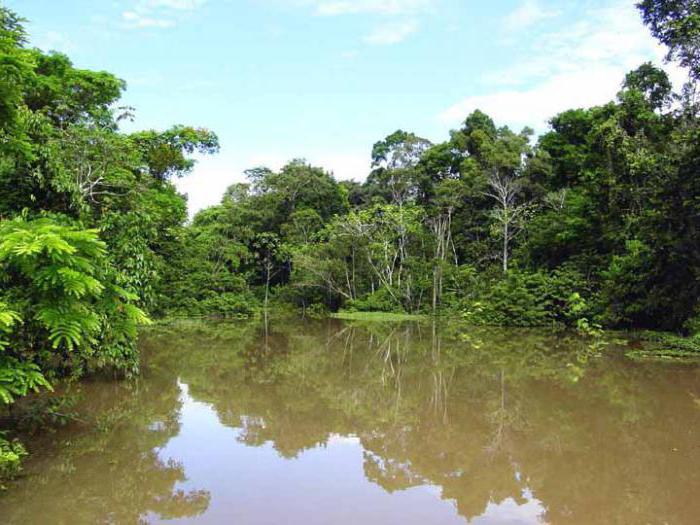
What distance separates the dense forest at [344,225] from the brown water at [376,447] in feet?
2.61

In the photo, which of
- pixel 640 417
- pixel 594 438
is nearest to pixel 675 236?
pixel 640 417

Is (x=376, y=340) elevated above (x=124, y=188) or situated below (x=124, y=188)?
below

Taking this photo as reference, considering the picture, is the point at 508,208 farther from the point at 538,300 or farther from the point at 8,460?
the point at 8,460

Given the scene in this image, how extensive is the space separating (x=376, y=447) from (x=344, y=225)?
66.4ft

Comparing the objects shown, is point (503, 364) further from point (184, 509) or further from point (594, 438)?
point (184, 509)

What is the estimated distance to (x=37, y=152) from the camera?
5.75m

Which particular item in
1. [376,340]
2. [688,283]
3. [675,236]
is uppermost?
[675,236]

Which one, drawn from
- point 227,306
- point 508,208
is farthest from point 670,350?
point 227,306

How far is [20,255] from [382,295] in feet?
74.1

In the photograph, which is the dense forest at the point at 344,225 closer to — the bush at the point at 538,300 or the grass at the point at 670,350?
the bush at the point at 538,300

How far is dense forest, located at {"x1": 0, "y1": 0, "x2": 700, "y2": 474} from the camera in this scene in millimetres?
4773

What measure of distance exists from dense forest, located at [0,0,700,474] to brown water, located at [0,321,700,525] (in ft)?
2.61

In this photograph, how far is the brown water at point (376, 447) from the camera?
173 inches

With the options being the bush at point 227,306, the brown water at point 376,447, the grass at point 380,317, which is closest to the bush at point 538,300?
the grass at point 380,317
